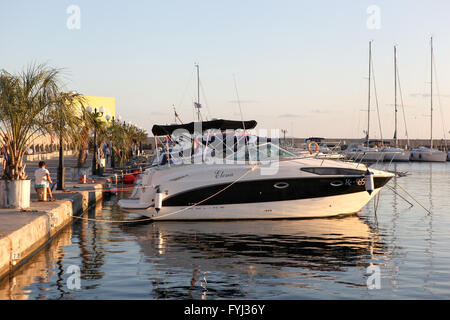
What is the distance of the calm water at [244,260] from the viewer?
33.5 feet

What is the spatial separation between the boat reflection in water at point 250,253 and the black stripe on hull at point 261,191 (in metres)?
0.71

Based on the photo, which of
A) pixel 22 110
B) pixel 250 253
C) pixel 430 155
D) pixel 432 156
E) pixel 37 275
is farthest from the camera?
pixel 430 155

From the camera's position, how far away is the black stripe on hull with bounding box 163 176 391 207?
59.3 ft

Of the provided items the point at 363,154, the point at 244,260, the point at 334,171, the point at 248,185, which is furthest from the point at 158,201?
the point at 363,154

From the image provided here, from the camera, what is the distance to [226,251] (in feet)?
45.6

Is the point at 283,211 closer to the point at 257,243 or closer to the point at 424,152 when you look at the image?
the point at 257,243

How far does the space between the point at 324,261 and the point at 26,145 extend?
10.2 m

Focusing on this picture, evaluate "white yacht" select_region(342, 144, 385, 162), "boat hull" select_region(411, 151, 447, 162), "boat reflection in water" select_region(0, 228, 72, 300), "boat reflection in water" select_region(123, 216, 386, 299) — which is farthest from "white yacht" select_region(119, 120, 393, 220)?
"boat hull" select_region(411, 151, 447, 162)

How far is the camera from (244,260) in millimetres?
12820

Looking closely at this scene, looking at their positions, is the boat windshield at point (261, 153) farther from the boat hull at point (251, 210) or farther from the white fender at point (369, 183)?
the white fender at point (369, 183)

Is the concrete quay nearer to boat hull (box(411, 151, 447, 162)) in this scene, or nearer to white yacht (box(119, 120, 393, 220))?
white yacht (box(119, 120, 393, 220))

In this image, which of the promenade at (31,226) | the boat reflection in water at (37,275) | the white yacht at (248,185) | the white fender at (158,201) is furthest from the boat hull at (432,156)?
the boat reflection in water at (37,275)

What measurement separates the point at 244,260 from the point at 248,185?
5422mm

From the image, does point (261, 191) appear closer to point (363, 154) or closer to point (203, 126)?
point (203, 126)
